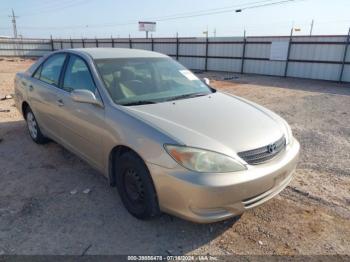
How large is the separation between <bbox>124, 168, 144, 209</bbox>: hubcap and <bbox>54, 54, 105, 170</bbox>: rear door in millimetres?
433

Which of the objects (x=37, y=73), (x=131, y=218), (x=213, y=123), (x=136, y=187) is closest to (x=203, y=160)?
(x=213, y=123)

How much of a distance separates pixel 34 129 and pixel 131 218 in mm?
2791

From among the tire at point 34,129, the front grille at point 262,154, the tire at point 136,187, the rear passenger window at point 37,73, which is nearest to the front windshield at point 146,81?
the tire at point 136,187

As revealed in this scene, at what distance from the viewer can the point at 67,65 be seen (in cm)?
365

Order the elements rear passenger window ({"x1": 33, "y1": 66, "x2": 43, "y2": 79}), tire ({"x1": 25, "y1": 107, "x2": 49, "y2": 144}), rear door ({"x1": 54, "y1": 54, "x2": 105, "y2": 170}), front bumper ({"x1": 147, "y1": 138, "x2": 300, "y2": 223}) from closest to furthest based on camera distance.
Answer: front bumper ({"x1": 147, "y1": 138, "x2": 300, "y2": 223}) → rear door ({"x1": 54, "y1": 54, "x2": 105, "y2": 170}) → rear passenger window ({"x1": 33, "y1": 66, "x2": 43, "y2": 79}) → tire ({"x1": 25, "y1": 107, "x2": 49, "y2": 144})

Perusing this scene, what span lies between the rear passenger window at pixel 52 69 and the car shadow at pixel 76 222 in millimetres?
1217

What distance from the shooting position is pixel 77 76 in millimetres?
3385

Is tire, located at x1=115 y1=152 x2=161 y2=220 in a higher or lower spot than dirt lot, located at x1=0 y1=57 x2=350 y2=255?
higher

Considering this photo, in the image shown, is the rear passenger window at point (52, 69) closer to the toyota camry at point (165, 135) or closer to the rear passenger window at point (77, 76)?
the toyota camry at point (165, 135)

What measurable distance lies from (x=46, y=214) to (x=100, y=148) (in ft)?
2.75

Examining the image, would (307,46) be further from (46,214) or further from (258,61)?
(46,214)

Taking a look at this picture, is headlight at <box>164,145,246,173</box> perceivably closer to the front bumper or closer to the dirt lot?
the front bumper

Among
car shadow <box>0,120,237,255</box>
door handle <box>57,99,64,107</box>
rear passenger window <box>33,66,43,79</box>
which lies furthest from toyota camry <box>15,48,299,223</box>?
rear passenger window <box>33,66,43,79</box>

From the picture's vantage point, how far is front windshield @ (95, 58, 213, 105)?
2994 millimetres
